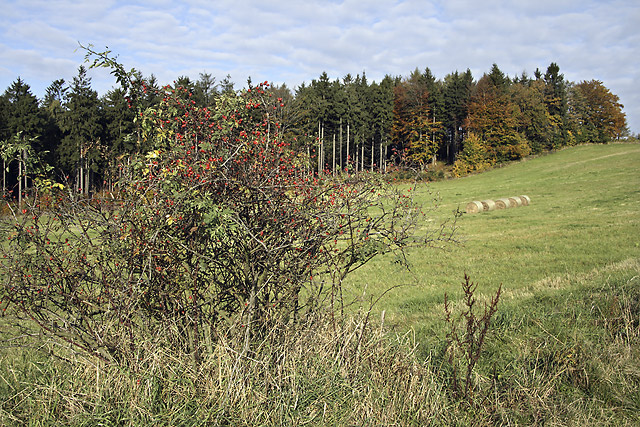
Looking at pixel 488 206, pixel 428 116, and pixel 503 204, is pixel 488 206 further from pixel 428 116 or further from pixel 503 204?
pixel 428 116

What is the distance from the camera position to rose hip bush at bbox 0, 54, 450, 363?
10.9 ft

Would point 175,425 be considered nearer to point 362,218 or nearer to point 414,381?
point 414,381

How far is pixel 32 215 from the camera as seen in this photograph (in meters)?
3.54

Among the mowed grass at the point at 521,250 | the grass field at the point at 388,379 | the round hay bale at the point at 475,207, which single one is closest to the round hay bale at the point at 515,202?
the mowed grass at the point at 521,250

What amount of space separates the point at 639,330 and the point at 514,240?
33.8 feet

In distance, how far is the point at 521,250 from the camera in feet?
42.2

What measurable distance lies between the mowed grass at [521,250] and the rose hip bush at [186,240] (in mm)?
928

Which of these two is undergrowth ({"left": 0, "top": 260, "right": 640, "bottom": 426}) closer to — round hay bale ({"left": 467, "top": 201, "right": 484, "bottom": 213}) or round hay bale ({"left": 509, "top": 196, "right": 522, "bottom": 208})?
round hay bale ({"left": 467, "top": 201, "right": 484, "bottom": 213})

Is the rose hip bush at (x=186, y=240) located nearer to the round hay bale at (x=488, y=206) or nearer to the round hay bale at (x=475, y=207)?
the round hay bale at (x=475, y=207)

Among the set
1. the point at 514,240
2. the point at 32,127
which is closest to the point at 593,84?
the point at 514,240

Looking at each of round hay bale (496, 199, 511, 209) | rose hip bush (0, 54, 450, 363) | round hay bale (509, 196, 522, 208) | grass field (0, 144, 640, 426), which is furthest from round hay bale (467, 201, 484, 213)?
rose hip bush (0, 54, 450, 363)

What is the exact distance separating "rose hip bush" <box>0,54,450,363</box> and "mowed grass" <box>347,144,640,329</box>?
0.93 metres

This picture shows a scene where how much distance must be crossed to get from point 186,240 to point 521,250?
11707mm

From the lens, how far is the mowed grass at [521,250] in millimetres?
8648
